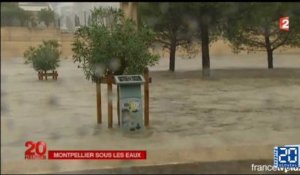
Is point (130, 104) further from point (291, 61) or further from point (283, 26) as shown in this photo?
point (291, 61)

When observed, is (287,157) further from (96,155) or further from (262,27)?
(262,27)

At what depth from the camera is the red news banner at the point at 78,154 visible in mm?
5336

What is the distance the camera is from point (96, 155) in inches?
216

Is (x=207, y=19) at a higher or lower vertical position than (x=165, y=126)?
higher

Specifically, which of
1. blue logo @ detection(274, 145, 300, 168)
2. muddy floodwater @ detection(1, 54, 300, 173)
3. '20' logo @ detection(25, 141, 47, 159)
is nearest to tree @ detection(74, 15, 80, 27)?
muddy floodwater @ detection(1, 54, 300, 173)

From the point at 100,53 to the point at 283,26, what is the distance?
45.8ft

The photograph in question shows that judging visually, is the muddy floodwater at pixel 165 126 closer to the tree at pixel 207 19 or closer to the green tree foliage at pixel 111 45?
the green tree foliage at pixel 111 45

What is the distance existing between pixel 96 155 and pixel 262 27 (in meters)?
15.8

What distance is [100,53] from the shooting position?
705 cm

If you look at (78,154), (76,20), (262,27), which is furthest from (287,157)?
(262,27)

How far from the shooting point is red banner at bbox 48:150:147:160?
17.7 ft

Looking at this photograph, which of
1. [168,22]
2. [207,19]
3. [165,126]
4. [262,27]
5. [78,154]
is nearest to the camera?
[78,154]

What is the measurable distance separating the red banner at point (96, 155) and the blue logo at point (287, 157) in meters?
1.53

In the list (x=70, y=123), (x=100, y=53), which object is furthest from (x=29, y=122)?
(x=100, y=53)
